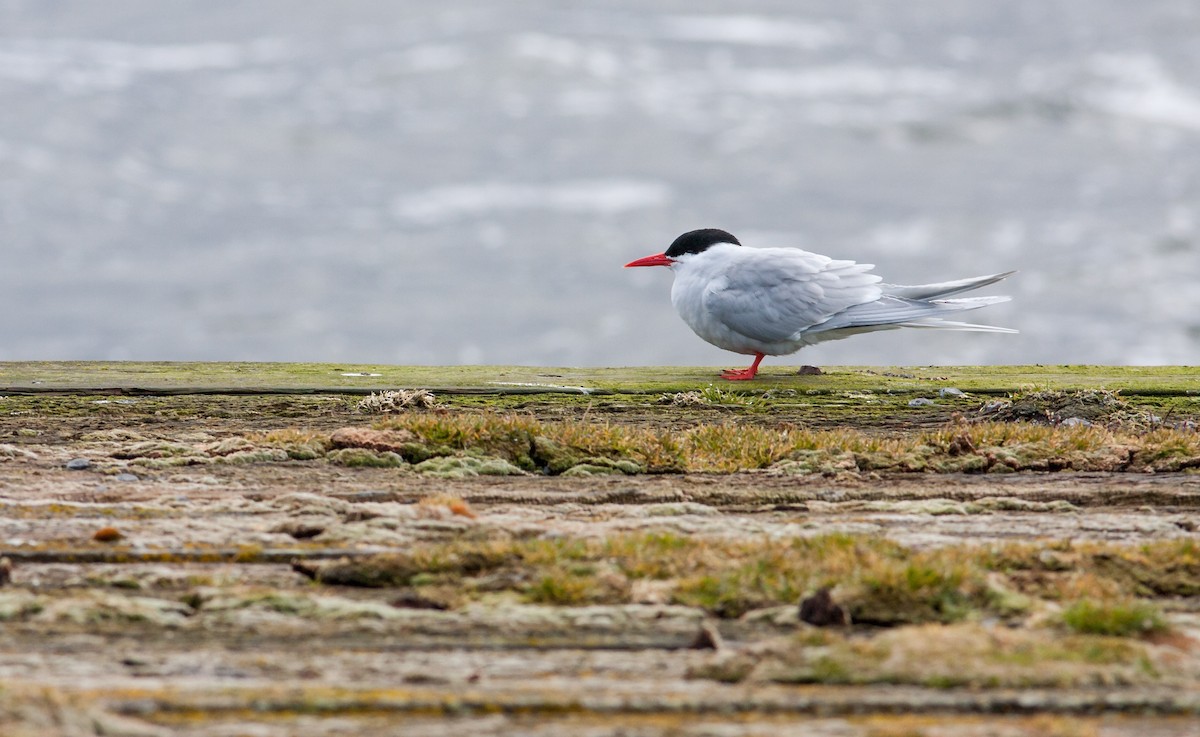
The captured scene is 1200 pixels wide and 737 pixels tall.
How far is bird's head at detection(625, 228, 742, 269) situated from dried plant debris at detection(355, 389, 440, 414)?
402cm

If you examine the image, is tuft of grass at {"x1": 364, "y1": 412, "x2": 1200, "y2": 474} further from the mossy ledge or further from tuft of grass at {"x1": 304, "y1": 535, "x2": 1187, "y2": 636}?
the mossy ledge

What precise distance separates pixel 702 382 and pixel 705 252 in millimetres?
2444

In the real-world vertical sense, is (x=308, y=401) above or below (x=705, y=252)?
below

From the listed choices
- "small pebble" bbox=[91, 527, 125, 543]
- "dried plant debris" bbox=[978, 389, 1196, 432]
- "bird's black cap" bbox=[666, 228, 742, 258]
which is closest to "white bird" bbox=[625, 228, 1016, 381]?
"bird's black cap" bbox=[666, 228, 742, 258]

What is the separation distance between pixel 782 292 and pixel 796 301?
13cm

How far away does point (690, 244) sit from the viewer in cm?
1138

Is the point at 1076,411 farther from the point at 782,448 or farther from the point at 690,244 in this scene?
the point at 690,244

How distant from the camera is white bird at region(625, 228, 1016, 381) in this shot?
33.5ft

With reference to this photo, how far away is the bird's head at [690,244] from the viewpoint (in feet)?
37.2

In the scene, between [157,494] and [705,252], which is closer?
[157,494]

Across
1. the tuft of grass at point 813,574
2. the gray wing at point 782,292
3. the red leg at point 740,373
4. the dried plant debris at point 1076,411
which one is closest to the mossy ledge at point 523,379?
the red leg at point 740,373

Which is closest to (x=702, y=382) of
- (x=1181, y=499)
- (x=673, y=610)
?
(x=1181, y=499)

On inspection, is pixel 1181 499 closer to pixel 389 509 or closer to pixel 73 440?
pixel 389 509

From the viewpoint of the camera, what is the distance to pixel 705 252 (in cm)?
1118
